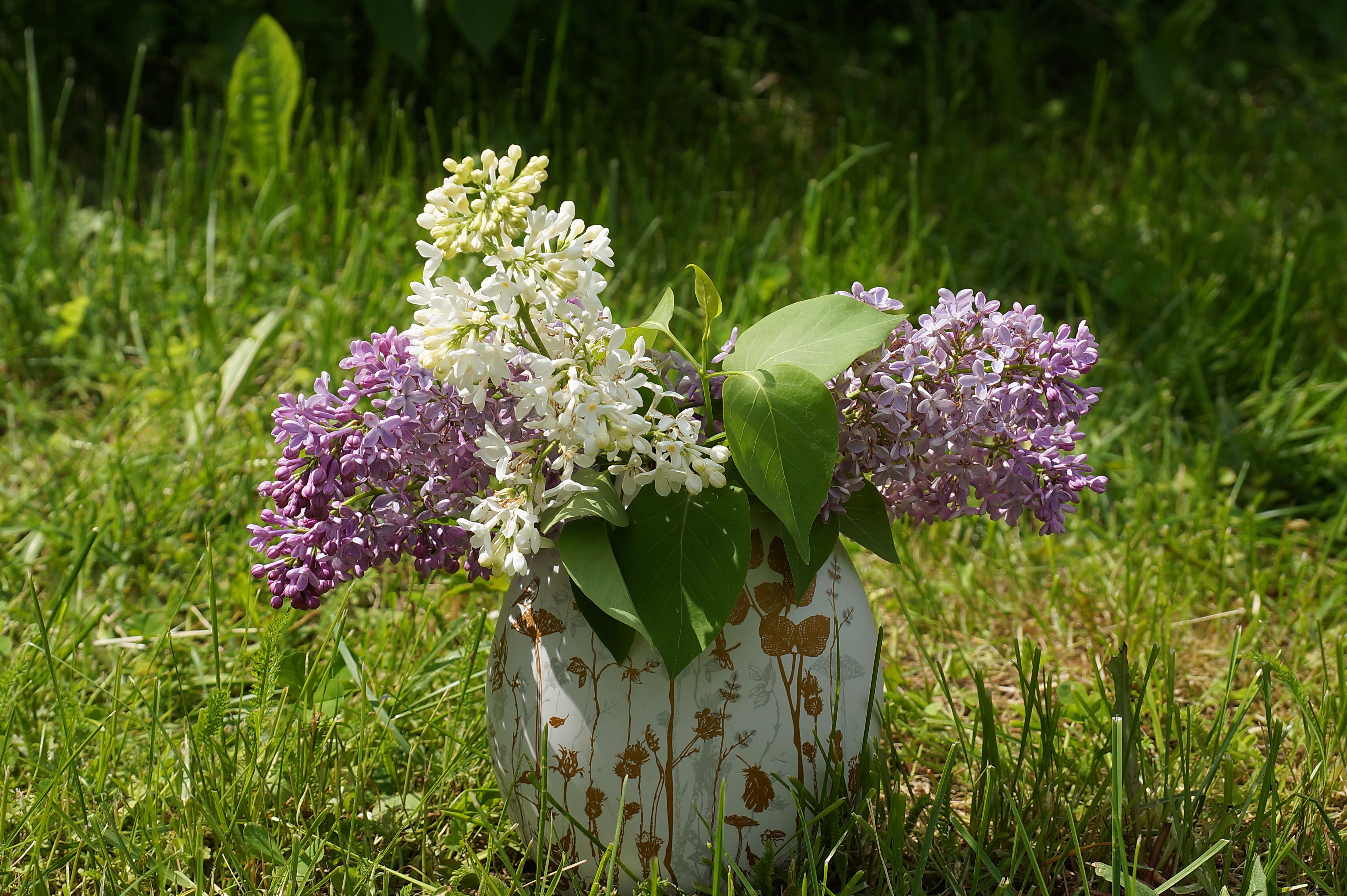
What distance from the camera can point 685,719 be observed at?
904 mm

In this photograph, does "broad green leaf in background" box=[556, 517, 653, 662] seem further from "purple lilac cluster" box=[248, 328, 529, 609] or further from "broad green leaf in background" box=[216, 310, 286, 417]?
"broad green leaf in background" box=[216, 310, 286, 417]

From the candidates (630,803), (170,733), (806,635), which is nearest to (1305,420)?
(806,635)

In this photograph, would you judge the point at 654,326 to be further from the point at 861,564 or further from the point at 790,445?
the point at 861,564

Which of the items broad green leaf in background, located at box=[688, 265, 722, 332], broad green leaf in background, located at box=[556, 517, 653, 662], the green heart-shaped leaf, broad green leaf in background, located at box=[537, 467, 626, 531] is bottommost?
the green heart-shaped leaf

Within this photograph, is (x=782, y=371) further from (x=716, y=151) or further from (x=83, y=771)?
(x=716, y=151)

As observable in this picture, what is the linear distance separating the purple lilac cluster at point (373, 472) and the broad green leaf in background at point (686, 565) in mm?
123

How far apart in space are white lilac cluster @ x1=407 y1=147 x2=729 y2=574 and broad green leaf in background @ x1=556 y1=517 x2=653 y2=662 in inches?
1.9

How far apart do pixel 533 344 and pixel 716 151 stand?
189cm

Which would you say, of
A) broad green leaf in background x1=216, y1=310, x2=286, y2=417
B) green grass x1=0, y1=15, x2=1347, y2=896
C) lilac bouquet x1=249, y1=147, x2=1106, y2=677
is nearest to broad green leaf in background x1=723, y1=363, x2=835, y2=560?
lilac bouquet x1=249, y1=147, x2=1106, y2=677

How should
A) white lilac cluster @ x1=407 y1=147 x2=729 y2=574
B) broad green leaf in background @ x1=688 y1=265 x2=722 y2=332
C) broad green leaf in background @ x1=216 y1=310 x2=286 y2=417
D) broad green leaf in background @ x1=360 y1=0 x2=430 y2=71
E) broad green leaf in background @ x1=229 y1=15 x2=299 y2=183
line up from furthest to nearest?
broad green leaf in background @ x1=360 y1=0 x2=430 y2=71 → broad green leaf in background @ x1=229 y1=15 x2=299 y2=183 → broad green leaf in background @ x1=216 y1=310 x2=286 y2=417 → broad green leaf in background @ x1=688 y1=265 x2=722 y2=332 → white lilac cluster @ x1=407 y1=147 x2=729 y2=574

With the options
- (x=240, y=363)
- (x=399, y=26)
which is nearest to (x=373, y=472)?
(x=240, y=363)

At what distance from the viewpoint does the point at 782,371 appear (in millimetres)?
825

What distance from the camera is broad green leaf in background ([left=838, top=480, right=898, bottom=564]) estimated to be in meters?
0.94

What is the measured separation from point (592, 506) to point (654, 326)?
5.9 inches
